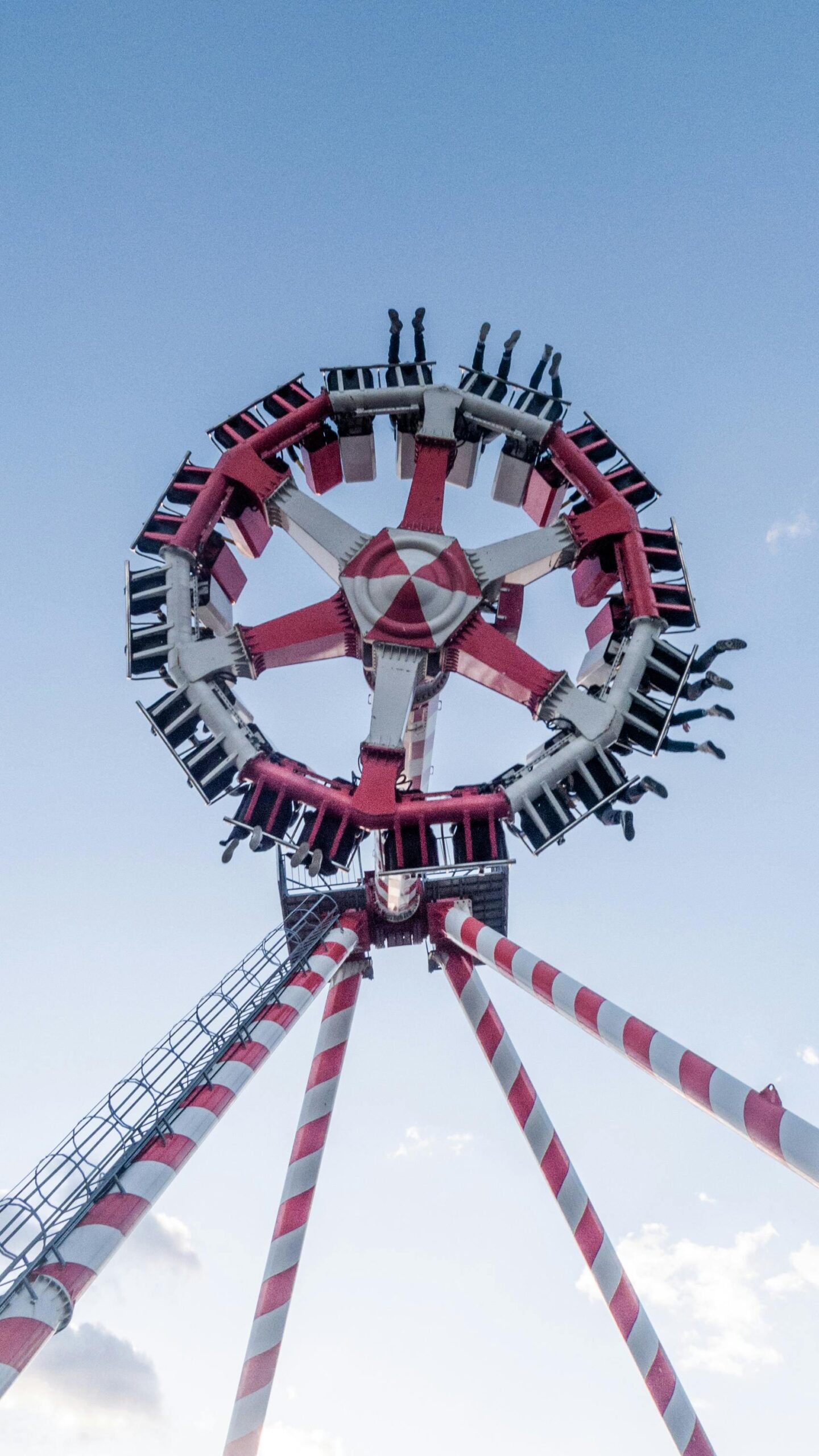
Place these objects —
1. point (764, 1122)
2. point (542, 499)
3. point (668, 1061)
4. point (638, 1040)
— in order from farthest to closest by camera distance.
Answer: point (542, 499), point (638, 1040), point (668, 1061), point (764, 1122)

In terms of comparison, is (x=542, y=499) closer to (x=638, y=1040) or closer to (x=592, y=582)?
(x=592, y=582)

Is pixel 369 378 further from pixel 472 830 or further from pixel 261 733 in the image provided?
pixel 472 830

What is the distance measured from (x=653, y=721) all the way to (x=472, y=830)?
271 centimetres

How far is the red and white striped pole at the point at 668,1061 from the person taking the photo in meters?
7.49

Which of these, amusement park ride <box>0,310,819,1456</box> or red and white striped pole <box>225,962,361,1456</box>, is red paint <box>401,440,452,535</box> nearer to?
amusement park ride <box>0,310,819,1456</box>

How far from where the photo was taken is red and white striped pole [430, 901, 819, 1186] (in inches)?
295

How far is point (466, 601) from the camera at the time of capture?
1348 centimetres

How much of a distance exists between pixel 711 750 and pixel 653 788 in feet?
3.40

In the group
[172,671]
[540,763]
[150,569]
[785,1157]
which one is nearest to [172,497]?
[150,569]

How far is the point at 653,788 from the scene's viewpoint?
1202 cm

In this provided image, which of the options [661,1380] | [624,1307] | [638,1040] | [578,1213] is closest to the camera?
[638,1040]

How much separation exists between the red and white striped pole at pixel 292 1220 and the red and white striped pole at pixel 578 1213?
189 cm

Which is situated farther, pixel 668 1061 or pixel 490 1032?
pixel 490 1032

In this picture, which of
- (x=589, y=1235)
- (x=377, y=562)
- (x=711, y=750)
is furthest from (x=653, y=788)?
(x=589, y=1235)
